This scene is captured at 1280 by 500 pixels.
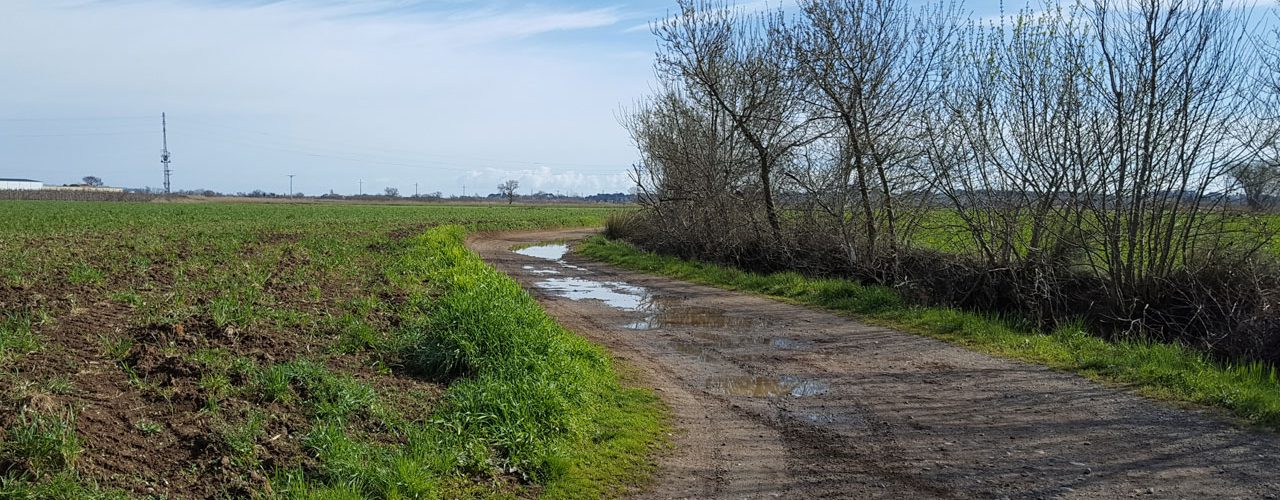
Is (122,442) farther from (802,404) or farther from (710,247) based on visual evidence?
(710,247)

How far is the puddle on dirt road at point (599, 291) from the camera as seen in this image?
14829mm

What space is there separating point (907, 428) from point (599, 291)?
1044cm

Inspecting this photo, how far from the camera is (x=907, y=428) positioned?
666 cm

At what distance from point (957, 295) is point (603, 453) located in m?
8.86

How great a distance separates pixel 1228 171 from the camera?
10.4 metres

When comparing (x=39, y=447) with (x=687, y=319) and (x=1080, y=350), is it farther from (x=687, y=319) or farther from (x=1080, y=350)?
(x=1080, y=350)

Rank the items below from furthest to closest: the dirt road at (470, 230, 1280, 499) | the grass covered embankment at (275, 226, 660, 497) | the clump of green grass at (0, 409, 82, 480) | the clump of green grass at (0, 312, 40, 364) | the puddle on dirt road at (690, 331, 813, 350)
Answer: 1. the puddle on dirt road at (690, 331, 813, 350)
2. the clump of green grass at (0, 312, 40, 364)
3. the dirt road at (470, 230, 1280, 499)
4. the grass covered embankment at (275, 226, 660, 497)
5. the clump of green grass at (0, 409, 82, 480)

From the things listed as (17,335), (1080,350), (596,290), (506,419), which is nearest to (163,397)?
(17,335)

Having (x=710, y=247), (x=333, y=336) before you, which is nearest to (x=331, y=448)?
(x=333, y=336)

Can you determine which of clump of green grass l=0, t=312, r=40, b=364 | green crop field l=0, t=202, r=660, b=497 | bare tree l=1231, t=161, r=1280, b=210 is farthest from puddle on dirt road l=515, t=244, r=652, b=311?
bare tree l=1231, t=161, r=1280, b=210

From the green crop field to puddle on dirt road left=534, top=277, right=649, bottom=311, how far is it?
15.1 ft

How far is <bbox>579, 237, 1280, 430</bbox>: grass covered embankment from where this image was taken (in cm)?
726

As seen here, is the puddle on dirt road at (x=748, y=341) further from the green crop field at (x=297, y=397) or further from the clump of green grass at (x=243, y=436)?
the clump of green grass at (x=243, y=436)

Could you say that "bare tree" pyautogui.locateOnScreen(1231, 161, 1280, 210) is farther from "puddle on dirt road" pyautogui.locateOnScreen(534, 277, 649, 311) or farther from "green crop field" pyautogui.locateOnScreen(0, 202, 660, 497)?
"puddle on dirt road" pyautogui.locateOnScreen(534, 277, 649, 311)
